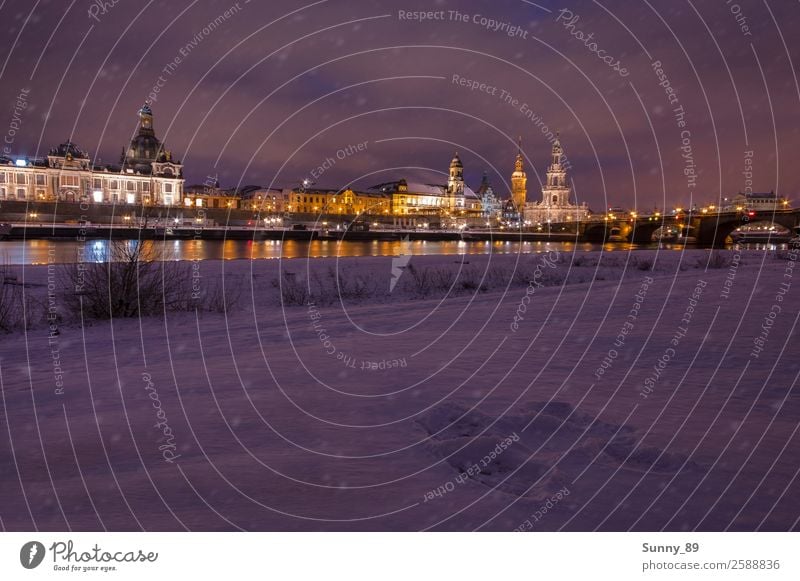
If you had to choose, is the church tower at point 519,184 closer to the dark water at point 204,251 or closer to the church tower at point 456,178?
the church tower at point 456,178

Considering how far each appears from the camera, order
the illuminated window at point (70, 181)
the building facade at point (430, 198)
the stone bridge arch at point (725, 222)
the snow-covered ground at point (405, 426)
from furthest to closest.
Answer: the building facade at point (430, 198) < the illuminated window at point (70, 181) < the stone bridge arch at point (725, 222) < the snow-covered ground at point (405, 426)

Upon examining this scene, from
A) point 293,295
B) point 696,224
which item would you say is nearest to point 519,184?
point 696,224

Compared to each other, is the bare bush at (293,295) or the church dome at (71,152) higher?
the church dome at (71,152)

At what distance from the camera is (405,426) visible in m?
5.66

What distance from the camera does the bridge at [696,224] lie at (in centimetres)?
6425

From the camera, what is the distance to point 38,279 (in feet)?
62.8

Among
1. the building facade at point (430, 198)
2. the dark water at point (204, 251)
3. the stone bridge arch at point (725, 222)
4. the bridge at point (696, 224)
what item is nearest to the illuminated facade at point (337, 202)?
the building facade at point (430, 198)

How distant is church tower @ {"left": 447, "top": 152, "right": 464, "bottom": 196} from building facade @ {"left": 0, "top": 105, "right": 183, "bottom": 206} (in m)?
63.3

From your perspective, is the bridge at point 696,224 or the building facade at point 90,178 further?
the building facade at point 90,178

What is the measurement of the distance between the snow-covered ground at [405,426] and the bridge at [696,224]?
50771 mm

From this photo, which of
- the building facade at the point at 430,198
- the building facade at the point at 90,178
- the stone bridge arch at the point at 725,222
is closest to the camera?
the stone bridge arch at the point at 725,222

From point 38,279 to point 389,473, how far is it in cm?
1951

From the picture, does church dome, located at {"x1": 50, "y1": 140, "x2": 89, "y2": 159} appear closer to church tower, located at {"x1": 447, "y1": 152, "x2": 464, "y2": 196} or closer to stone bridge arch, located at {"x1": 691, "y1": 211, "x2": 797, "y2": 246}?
church tower, located at {"x1": 447, "y1": 152, "x2": 464, "y2": 196}

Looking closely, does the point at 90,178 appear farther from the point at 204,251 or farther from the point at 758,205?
the point at 758,205
